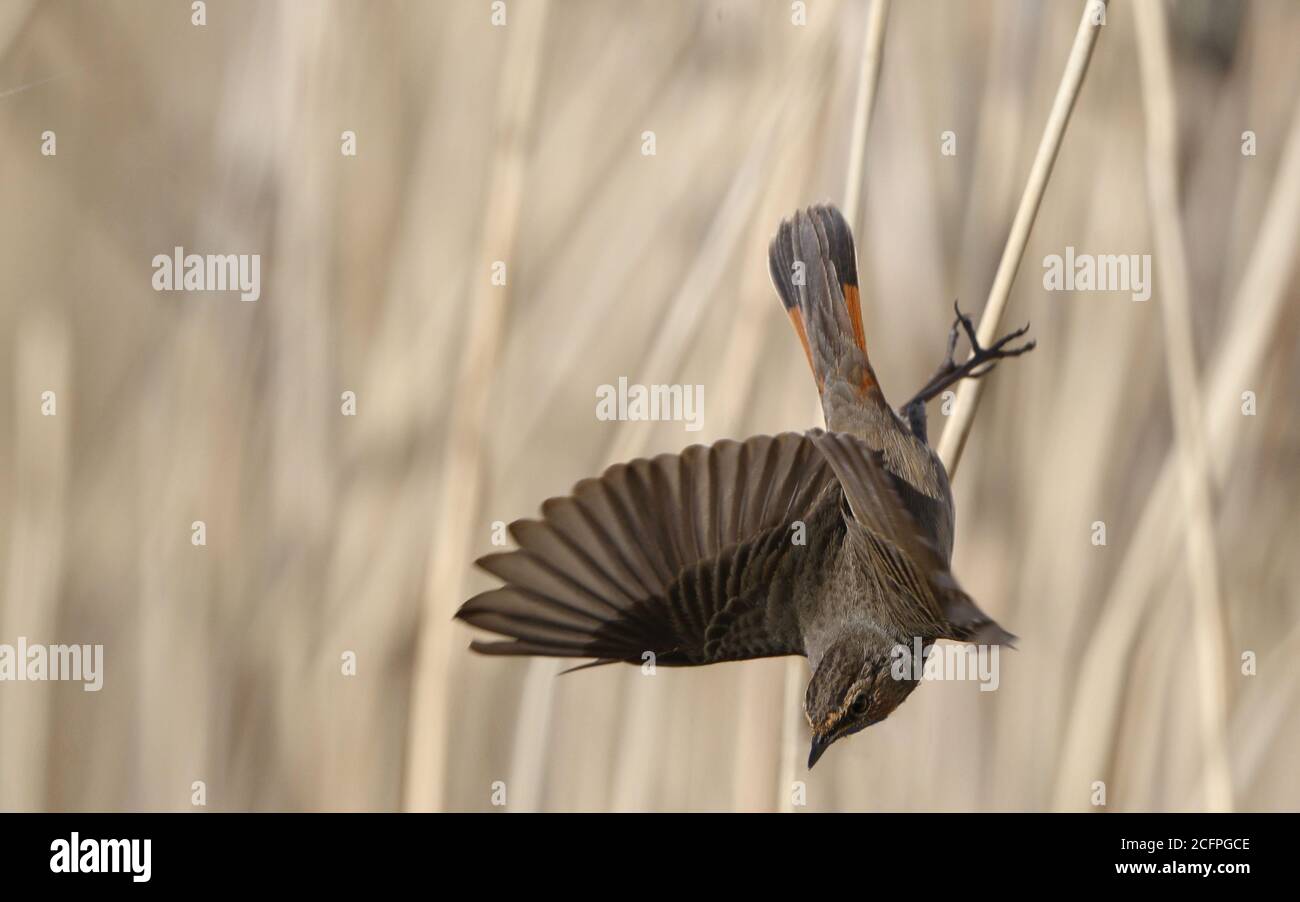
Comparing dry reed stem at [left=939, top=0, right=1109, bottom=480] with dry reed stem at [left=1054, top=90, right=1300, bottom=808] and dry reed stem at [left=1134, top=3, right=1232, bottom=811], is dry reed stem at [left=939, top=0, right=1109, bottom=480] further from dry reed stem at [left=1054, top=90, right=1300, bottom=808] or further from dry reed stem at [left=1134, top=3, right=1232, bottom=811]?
dry reed stem at [left=1054, top=90, right=1300, bottom=808]

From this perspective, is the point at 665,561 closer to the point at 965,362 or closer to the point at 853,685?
the point at 853,685

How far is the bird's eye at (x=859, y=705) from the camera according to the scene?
5.89 ft

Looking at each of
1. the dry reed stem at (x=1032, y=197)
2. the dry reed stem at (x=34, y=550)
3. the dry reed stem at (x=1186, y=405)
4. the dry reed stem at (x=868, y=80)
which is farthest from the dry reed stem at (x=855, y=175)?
the dry reed stem at (x=34, y=550)

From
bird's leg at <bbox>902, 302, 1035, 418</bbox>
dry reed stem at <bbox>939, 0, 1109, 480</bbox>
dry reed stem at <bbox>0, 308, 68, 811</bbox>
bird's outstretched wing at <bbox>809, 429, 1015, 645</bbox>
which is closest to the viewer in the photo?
bird's outstretched wing at <bbox>809, 429, 1015, 645</bbox>

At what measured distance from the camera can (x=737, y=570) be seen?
187 centimetres

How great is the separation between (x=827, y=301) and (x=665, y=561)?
2.00ft

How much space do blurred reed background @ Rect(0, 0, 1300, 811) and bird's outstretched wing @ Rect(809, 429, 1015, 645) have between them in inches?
22.6

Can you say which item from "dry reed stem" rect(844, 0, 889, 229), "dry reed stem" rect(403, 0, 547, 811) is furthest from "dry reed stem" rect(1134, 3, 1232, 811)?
"dry reed stem" rect(403, 0, 547, 811)

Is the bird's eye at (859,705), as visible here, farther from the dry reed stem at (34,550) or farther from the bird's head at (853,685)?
the dry reed stem at (34,550)

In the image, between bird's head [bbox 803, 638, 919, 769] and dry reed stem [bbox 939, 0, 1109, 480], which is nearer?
dry reed stem [bbox 939, 0, 1109, 480]

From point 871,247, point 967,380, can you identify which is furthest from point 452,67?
point 967,380

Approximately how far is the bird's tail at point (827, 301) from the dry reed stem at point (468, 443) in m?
0.53

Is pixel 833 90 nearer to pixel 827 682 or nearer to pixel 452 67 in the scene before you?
→ pixel 452 67

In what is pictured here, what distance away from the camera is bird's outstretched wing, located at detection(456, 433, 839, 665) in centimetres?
175
